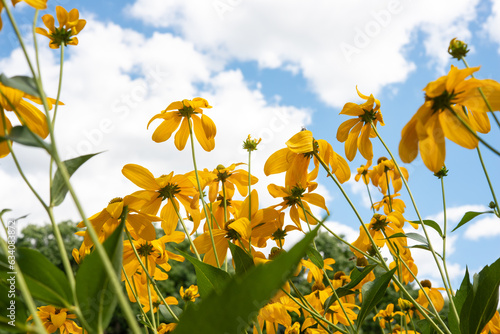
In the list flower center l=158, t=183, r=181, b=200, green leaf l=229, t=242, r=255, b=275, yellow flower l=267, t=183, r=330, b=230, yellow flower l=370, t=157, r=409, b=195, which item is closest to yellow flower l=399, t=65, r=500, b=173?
green leaf l=229, t=242, r=255, b=275

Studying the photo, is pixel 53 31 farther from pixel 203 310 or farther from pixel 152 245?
pixel 203 310

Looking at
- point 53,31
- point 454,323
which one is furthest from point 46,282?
point 454,323

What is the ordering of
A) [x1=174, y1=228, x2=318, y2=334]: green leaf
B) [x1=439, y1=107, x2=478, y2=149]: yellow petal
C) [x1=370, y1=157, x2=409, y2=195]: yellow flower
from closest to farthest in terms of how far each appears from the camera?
[x1=174, y1=228, x2=318, y2=334]: green leaf < [x1=439, y1=107, x2=478, y2=149]: yellow petal < [x1=370, y1=157, x2=409, y2=195]: yellow flower

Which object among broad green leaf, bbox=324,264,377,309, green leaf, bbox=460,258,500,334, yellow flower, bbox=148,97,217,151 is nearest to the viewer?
green leaf, bbox=460,258,500,334

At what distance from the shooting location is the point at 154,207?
45.6 inches

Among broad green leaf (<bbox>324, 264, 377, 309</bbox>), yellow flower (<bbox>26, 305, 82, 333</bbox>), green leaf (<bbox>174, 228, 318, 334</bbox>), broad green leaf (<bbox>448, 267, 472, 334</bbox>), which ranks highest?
yellow flower (<bbox>26, 305, 82, 333</bbox>)

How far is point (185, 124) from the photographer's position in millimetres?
1333

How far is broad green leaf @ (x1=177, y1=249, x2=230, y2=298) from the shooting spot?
733 mm

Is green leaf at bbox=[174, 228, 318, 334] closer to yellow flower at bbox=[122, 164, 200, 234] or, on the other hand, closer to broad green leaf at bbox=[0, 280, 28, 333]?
broad green leaf at bbox=[0, 280, 28, 333]

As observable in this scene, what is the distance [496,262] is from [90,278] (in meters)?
0.72

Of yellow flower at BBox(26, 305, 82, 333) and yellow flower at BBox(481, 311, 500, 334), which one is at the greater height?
yellow flower at BBox(26, 305, 82, 333)

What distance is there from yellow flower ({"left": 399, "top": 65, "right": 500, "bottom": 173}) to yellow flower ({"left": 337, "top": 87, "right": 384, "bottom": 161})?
0.38 meters

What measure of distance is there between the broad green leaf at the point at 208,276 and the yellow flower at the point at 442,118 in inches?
15.2

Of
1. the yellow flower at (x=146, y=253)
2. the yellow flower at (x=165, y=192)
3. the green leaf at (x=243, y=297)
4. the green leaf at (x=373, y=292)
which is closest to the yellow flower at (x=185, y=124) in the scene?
the yellow flower at (x=165, y=192)
